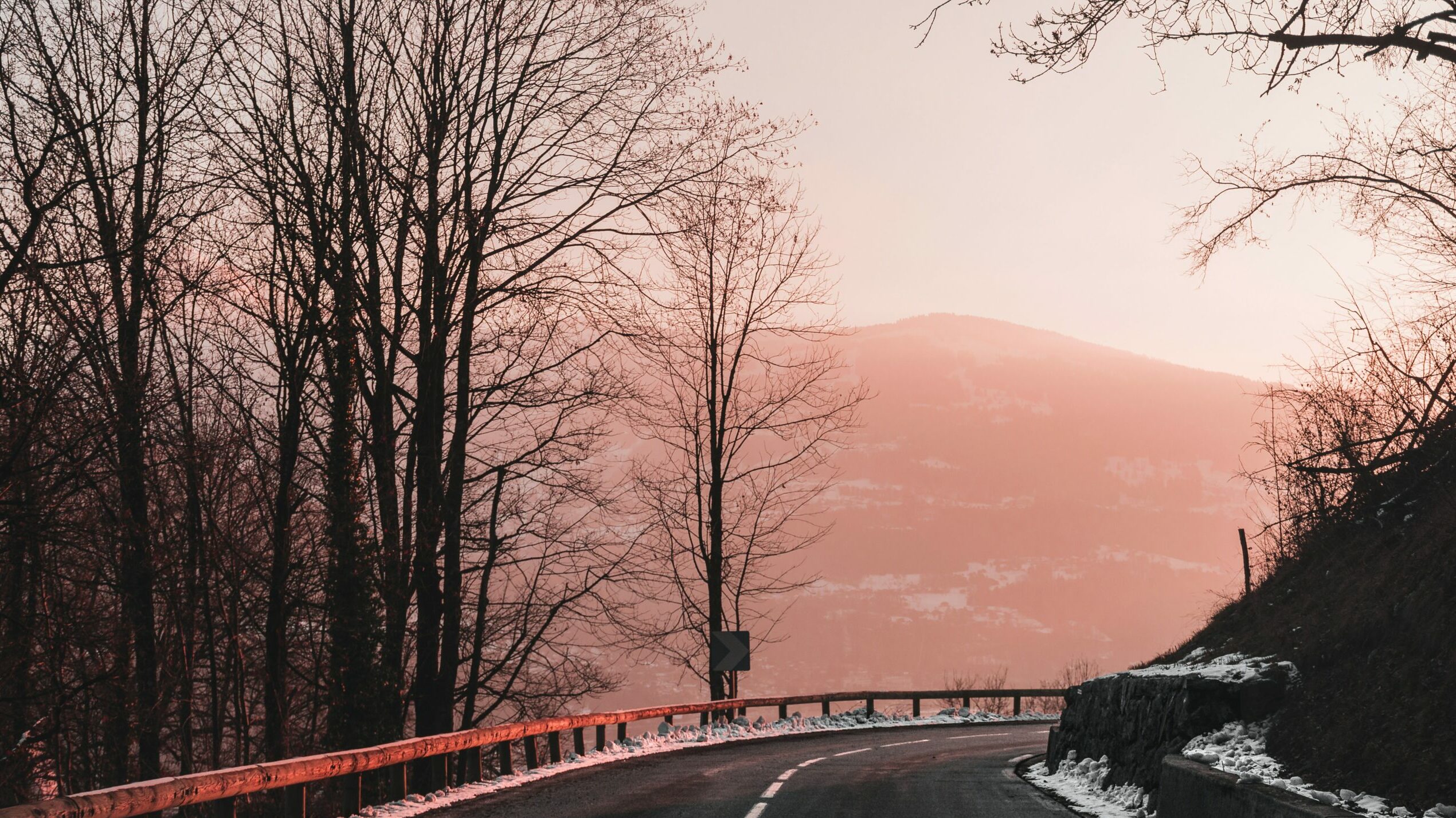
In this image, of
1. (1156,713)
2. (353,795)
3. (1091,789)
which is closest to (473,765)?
(353,795)

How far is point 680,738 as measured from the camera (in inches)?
859

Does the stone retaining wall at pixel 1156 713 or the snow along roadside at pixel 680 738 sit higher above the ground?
the stone retaining wall at pixel 1156 713

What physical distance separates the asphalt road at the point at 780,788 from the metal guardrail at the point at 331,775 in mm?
828

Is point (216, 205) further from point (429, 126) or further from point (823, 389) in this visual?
point (823, 389)

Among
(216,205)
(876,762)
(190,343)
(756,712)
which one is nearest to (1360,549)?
(876,762)

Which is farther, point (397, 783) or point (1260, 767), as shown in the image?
point (397, 783)

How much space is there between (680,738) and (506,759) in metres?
7.90

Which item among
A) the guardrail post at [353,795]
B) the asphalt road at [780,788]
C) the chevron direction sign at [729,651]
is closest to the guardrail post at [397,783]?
the guardrail post at [353,795]

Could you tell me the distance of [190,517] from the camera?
805 inches

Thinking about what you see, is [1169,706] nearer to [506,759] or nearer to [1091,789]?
[1091,789]

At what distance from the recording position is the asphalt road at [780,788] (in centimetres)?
1087

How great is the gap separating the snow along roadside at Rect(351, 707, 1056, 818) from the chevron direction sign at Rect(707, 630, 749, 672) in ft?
4.30

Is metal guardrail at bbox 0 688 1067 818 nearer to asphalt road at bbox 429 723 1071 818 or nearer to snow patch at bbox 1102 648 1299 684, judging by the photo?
asphalt road at bbox 429 723 1071 818

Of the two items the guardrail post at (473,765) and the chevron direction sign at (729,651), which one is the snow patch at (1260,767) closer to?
the guardrail post at (473,765)
